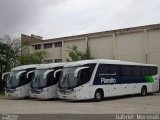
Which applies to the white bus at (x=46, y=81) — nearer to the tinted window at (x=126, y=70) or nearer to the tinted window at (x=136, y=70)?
the tinted window at (x=126, y=70)

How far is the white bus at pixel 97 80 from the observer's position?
959 inches

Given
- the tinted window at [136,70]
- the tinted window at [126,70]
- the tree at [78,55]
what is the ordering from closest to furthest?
the tinted window at [126,70] < the tinted window at [136,70] < the tree at [78,55]

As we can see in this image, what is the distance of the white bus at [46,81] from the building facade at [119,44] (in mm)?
15014

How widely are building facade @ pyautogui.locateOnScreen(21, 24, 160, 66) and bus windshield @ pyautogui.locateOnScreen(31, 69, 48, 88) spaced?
1586 cm

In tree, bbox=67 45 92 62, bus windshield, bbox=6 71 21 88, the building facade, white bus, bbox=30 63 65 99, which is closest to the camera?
white bus, bbox=30 63 65 99

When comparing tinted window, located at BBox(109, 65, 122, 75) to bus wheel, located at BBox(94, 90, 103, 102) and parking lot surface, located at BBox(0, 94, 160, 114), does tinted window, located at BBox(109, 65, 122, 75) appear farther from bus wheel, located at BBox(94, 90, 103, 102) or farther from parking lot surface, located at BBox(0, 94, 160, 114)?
parking lot surface, located at BBox(0, 94, 160, 114)

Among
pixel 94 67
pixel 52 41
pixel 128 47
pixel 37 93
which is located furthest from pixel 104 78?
pixel 52 41

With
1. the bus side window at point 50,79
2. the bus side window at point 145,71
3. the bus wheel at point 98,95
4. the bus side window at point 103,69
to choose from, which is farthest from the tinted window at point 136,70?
the bus side window at point 50,79

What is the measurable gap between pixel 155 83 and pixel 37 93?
12189 millimetres

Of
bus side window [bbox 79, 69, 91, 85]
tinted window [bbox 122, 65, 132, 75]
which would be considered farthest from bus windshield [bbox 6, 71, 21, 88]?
tinted window [bbox 122, 65, 132, 75]

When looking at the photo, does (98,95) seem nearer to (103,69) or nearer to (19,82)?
(103,69)

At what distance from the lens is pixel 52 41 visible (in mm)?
50156

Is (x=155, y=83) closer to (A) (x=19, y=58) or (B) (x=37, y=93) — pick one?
(B) (x=37, y=93)

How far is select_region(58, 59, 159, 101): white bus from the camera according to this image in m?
24.4
